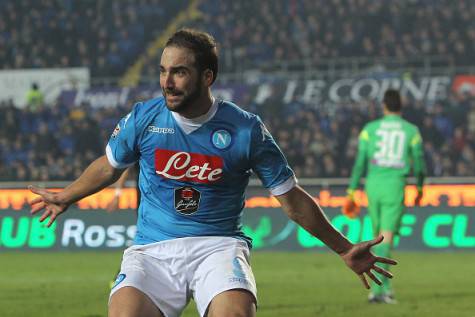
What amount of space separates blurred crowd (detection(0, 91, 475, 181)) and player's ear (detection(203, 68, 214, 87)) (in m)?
18.7

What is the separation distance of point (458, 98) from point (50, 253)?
37.0ft

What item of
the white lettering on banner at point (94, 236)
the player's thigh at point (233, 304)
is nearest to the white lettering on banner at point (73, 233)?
the white lettering on banner at point (94, 236)

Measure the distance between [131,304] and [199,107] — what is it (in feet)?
3.52

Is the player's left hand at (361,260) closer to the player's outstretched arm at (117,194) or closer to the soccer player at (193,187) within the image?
the soccer player at (193,187)

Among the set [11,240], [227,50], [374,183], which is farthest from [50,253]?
[227,50]

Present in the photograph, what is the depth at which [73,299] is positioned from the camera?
12.2 metres

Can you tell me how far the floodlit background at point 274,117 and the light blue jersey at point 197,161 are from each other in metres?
4.98

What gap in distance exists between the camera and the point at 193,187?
5586mm

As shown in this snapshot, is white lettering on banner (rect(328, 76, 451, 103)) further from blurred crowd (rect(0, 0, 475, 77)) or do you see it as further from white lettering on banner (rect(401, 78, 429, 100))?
blurred crowd (rect(0, 0, 475, 77))

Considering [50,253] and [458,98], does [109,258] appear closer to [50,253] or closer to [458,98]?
[50,253]

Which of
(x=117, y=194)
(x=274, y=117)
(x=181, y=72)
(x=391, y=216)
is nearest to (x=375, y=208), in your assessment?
(x=391, y=216)

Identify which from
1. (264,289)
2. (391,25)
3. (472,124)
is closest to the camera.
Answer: (264,289)

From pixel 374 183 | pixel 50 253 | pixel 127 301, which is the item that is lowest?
pixel 50 253

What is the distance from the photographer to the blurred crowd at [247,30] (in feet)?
105
